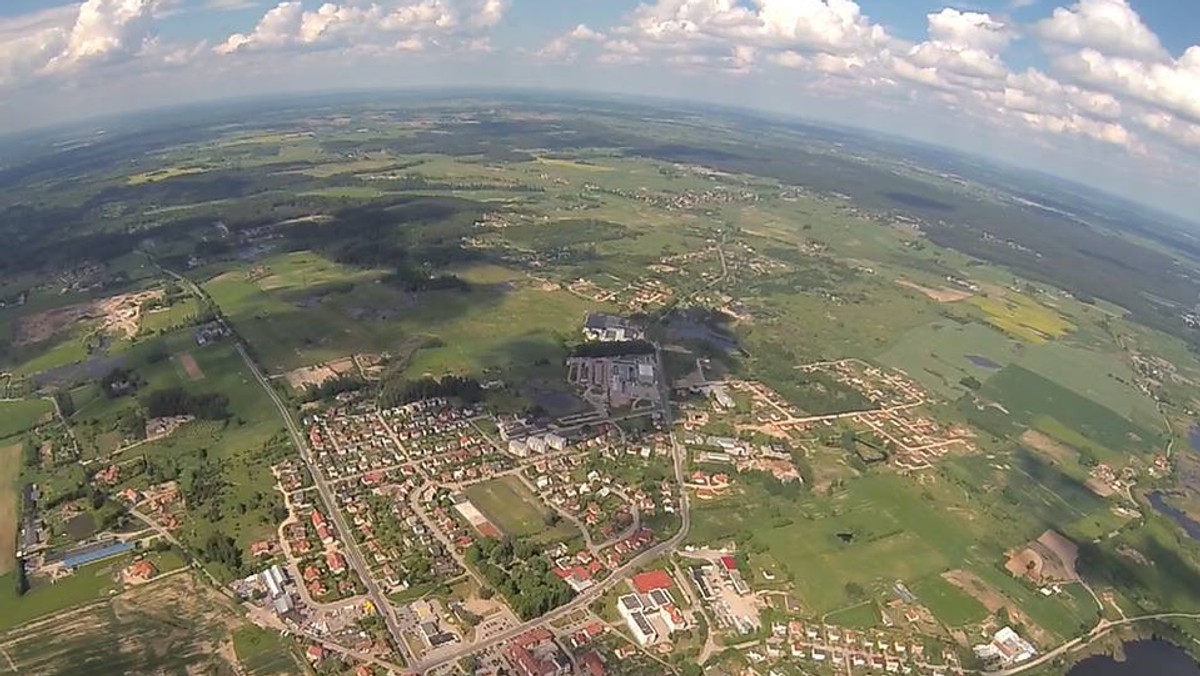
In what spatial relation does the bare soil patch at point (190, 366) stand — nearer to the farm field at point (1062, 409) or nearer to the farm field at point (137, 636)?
the farm field at point (137, 636)

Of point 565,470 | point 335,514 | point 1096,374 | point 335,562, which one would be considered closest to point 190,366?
point 335,514

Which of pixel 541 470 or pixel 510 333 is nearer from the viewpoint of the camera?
pixel 541 470

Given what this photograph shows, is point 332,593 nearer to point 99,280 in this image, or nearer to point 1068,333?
point 99,280

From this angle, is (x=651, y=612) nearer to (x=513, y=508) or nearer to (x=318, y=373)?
(x=513, y=508)

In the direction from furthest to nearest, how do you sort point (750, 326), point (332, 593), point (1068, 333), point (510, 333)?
point (1068, 333)
point (750, 326)
point (510, 333)
point (332, 593)

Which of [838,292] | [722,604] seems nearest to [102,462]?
[722,604]

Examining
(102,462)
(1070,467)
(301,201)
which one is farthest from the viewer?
(301,201)

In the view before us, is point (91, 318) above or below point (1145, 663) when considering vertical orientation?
below
